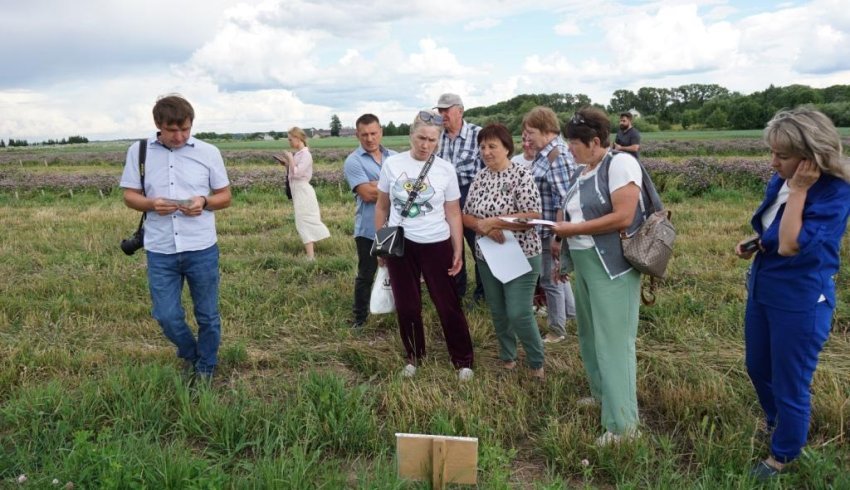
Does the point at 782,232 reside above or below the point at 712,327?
above

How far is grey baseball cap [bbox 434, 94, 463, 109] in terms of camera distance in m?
5.18

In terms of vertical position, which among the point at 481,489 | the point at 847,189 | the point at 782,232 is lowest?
the point at 481,489

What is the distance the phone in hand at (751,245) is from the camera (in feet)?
9.75

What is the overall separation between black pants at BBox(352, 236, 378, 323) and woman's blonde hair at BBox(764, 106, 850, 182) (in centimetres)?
336

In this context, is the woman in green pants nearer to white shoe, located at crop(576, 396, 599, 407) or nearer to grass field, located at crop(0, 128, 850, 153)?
white shoe, located at crop(576, 396, 599, 407)

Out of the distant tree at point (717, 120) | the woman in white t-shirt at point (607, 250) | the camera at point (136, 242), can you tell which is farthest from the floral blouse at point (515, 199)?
the distant tree at point (717, 120)

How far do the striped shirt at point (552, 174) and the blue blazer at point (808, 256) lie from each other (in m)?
1.93

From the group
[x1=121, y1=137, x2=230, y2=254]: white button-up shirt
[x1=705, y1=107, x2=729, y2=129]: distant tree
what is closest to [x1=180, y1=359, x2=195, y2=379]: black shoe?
[x1=121, y1=137, x2=230, y2=254]: white button-up shirt

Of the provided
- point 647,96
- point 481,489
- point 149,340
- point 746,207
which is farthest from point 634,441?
point 647,96

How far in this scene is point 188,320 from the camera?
5.49 metres

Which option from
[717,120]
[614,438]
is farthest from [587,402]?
[717,120]

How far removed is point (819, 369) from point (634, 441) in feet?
5.79

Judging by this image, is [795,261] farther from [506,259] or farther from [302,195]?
[302,195]

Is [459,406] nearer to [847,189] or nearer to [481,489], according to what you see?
[481,489]
